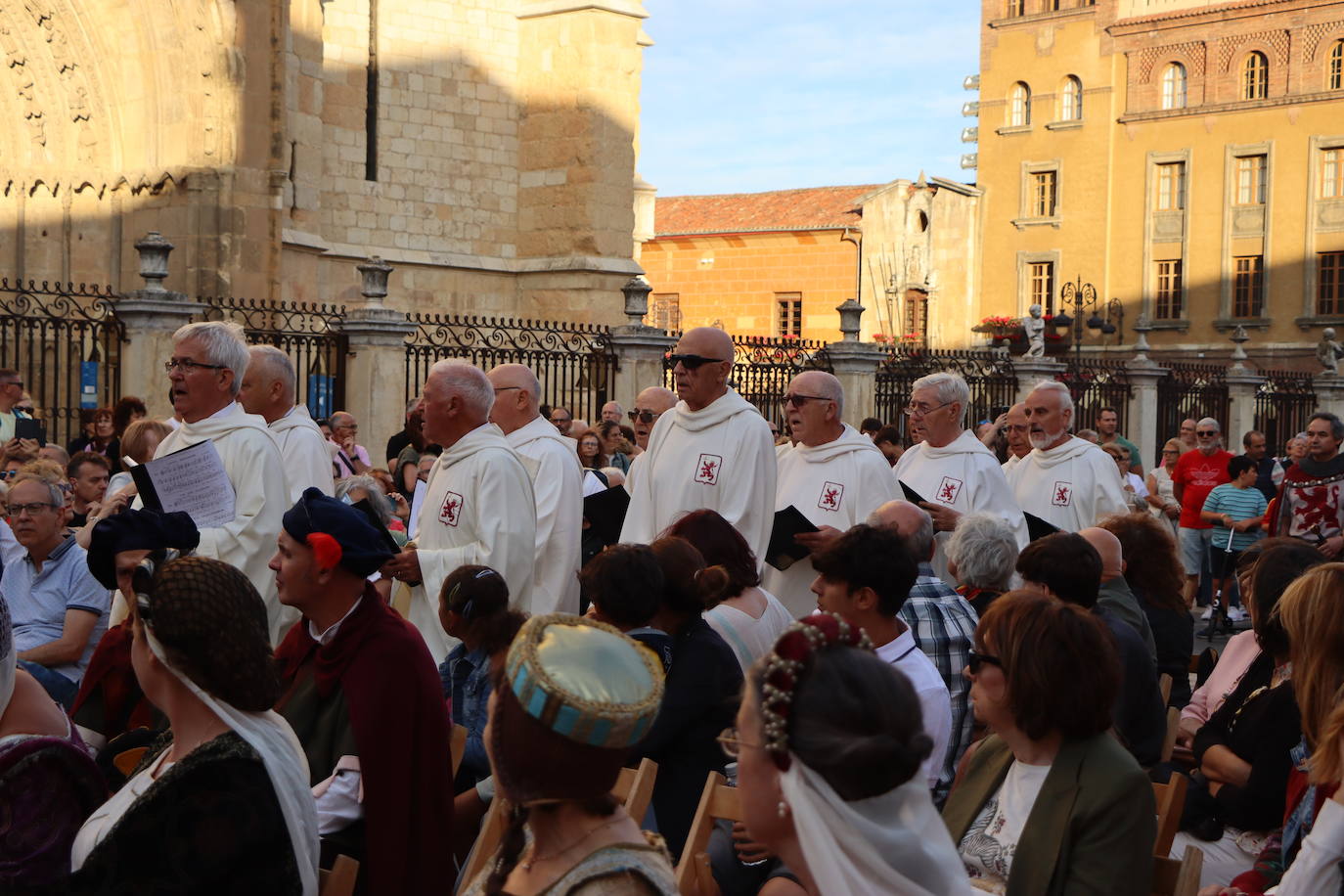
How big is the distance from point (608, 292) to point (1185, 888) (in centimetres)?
1996

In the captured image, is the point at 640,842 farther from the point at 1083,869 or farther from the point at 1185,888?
the point at 1185,888

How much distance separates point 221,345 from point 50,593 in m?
1.31

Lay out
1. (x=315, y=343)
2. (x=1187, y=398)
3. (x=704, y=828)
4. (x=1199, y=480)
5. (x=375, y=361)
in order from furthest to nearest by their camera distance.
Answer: (x=1187, y=398) → (x=315, y=343) → (x=375, y=361) → (x=1199, y=480) → (x=704, y=828)

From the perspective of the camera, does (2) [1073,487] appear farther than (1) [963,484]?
Yes

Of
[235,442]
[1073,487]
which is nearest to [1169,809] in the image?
[235,442]

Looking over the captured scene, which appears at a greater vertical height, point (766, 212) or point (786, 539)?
point (766, 212)

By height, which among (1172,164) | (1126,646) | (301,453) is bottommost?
(1126,646)

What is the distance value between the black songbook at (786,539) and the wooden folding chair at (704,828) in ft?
10.6

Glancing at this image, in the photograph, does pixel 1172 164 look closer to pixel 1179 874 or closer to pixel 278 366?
pixel 278 366

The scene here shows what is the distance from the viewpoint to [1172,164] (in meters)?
44.5

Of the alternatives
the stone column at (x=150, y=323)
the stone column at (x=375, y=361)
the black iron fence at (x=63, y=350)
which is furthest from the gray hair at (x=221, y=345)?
the stone column at (x=375, y=361)

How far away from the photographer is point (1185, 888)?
3654 mm

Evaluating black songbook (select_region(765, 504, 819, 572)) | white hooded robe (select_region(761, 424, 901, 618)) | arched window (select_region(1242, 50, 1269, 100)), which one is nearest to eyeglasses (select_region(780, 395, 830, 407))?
white hooded robe (select_region(761, 424, 901, 618))

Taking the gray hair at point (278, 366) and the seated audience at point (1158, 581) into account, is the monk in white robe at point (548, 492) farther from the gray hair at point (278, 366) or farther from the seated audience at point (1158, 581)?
the seated audience at point (1158, 581)
